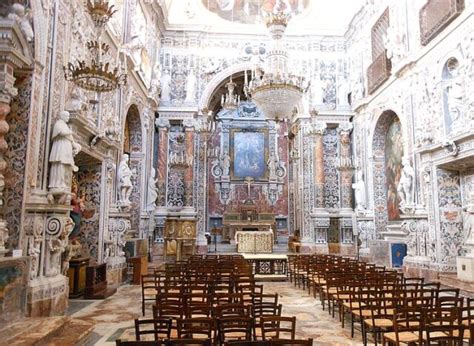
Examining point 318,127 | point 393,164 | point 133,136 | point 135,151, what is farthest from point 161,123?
point 393,164

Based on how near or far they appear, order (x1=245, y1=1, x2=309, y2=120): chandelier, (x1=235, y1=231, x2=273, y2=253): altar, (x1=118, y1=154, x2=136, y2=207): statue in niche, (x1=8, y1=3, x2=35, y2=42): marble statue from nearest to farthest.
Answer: (x1=8, y1=3, x2=35, y2=42): marble statue, (x1=245, y1=1, x2=309, y2=120): chandelier, (x1=118, y1=154, x2=136, y2=207): statue in niche, (x1=235, y1=231, x2=273, y2=253): altar

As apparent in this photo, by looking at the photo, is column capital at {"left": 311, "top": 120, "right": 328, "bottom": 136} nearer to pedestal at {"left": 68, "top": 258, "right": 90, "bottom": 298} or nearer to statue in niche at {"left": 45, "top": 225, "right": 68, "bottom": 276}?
pedestal at {"left": 68, "top": 258, "right": 90, "bottom": 298}

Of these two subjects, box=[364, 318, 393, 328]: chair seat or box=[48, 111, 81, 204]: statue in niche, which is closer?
box=[364, 318, 393, 328]: chair seat

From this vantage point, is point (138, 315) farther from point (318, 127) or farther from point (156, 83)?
point (318, 127)

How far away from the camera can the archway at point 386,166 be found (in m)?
15.1

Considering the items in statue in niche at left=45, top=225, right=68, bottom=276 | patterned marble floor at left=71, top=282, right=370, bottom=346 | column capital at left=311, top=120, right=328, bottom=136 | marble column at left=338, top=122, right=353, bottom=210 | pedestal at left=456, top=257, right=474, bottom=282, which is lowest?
patterned marble floor at left=71, top=282, right=370, bottom=346

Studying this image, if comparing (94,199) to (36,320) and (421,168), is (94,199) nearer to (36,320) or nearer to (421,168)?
(36,320)

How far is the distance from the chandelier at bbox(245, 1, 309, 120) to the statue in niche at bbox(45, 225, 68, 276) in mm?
6133

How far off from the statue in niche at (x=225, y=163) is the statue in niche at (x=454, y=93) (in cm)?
1531

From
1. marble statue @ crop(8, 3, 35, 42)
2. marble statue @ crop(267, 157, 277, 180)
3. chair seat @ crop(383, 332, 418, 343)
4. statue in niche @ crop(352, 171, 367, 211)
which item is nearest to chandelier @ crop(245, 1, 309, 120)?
marble statue @ crop(8, 3, 35, 42)

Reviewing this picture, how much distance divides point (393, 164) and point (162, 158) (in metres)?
9.71

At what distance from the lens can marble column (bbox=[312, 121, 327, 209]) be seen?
59.6ft

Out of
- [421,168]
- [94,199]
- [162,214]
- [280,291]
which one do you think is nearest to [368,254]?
[421,168]

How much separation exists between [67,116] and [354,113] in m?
13.9
